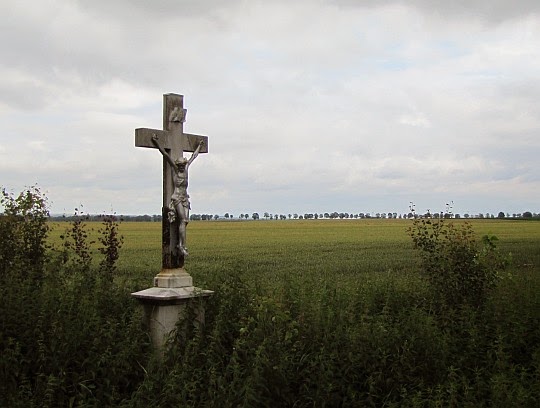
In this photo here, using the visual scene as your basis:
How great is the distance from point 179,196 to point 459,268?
4.57 meters

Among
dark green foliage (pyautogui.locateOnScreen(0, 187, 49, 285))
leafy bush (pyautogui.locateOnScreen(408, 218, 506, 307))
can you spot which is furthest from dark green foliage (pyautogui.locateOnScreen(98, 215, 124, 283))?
leafy bush (pyautogui.locateOnScreen(408, 218, 506, 307))

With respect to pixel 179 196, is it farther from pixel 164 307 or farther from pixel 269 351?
pixel 269 351

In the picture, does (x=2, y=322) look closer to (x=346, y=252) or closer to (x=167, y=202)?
(x=167, y=202)

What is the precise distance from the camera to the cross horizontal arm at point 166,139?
9016 mm

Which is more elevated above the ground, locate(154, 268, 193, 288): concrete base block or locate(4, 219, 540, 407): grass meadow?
locate(154, 268, 193, 288): concrete base block

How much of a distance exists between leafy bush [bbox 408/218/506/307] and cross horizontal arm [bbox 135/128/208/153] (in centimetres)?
416

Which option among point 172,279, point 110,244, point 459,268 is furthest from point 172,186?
point 459,268

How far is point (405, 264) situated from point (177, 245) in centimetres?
1689

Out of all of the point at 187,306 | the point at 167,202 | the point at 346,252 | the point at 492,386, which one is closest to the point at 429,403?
the point at 492,386

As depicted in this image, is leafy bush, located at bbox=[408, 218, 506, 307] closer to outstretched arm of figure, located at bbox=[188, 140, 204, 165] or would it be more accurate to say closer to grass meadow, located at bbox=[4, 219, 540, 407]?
grass meadow, located at bbox=[4, 219, 540, 407]

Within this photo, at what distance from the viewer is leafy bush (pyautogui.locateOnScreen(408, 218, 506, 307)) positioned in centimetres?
1001

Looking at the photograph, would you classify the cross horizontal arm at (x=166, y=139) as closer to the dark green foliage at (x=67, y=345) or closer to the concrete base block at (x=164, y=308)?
the concrete base block at (x=164, y=308)

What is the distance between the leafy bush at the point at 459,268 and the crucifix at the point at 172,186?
4.09 metres

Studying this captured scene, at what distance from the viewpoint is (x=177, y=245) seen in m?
9.17
